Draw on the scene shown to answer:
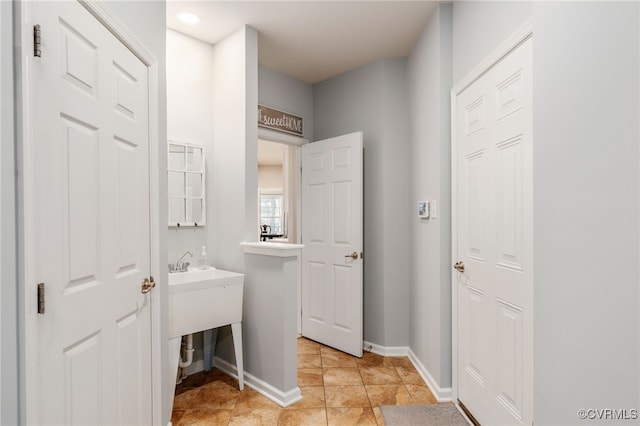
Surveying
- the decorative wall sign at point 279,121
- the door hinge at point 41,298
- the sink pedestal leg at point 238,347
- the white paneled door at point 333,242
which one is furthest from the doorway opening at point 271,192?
the door hinge at point 41,298

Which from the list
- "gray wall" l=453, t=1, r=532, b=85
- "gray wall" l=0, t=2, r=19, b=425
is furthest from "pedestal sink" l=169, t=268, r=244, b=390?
"gray wall" l=453, t=1, r=532, b=85

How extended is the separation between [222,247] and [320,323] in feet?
4.35

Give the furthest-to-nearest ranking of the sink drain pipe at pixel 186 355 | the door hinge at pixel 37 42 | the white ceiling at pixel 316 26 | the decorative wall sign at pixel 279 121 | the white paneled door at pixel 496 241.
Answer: the decorative wall sign at pixel 279 121 < the sink drain pipe at pixel 186 355 < the white ceiling at pixel 316 26 < the white paneled door at pixel 496 241 < the door hinge at pixel 37 42

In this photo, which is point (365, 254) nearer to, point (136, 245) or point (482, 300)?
point (482, 300)

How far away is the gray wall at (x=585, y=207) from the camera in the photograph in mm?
744

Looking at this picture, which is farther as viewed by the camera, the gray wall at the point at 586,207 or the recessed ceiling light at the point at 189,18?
the recessed ceiling light at the point at 189,18

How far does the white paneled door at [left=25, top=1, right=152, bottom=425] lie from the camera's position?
974 millimetres

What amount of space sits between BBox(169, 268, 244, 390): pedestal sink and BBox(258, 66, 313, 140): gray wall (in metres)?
1.77

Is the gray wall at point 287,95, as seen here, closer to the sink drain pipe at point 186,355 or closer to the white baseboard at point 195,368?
the sink drain pipe at point 186,355

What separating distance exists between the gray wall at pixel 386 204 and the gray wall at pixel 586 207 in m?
1.91

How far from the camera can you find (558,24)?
0.96m

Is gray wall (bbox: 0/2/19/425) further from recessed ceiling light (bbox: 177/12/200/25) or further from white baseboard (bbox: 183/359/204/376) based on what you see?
white baseboard (bbox: 183/359/204/376)

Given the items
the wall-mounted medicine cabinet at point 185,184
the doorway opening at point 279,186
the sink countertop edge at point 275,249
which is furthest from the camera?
the doorway opening at point 279,186

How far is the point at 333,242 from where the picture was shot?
10.4ft
